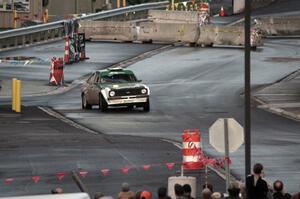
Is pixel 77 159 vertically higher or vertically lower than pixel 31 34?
lower

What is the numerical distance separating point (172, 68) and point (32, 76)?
21.9 ft

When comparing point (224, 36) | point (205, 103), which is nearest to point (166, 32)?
point (224, 36)

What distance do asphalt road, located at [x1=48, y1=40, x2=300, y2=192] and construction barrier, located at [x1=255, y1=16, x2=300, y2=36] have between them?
223cm

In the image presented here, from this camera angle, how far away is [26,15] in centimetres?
8288

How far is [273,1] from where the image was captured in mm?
80375

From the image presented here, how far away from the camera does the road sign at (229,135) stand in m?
17.2

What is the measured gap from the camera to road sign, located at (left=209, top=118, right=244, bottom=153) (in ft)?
56.3

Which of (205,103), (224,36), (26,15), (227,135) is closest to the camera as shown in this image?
(227,135)

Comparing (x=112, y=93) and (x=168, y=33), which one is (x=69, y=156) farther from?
(x=168, y=33)

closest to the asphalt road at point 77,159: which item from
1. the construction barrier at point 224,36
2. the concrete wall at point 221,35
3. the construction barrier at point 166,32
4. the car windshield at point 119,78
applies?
the car windshield at point 119,78

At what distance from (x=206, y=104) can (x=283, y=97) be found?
3440 mm

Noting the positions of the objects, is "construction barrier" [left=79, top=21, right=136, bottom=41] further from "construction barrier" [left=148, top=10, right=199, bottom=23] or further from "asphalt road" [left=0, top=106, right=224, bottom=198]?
"asphalt road" [left=0, top=106, right=224, bottom=198]

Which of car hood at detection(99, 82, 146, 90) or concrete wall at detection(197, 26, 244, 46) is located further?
concrete wall at detection(197, 26, 244, 46)

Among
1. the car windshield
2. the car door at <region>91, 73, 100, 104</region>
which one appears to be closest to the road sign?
the car door at <region>91, 73, 100, 104</region>
